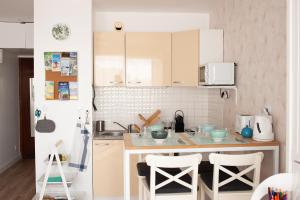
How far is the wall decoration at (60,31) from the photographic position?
367 cm

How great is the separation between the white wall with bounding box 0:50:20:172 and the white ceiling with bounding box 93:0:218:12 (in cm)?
263

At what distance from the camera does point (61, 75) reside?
3.72m

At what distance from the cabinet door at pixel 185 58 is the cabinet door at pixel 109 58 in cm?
67

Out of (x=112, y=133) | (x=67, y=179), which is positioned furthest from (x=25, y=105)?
(x=67, y=179)

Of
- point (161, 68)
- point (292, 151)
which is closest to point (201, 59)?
point (161, 68)

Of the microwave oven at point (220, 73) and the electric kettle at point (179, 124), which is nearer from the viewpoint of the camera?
the microwave oven at point (220, 73)

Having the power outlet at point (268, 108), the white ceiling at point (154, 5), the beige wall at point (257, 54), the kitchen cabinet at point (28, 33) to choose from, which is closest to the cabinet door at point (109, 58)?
the white ceiling at point (154, 5)

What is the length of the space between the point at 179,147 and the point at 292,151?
38.0 inches

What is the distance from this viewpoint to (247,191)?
2.42m

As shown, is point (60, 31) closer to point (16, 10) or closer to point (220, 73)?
point (16, 10)

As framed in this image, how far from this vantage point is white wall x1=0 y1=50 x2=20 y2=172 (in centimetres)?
559

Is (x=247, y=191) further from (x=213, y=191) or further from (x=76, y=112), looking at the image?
(x=76, y=112)

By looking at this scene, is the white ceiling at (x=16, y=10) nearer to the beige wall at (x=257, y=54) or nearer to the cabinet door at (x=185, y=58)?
the cabinet door at (x=185, y=58)

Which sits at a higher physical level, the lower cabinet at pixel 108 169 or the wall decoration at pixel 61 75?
the wall decoration at pixel 61 75
